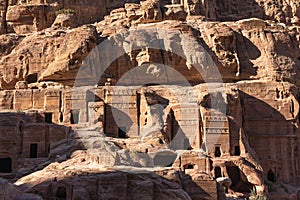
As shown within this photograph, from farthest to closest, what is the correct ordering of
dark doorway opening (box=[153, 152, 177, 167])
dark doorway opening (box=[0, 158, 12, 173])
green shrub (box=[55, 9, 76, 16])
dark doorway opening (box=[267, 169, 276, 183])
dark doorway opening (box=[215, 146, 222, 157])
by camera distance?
1. green shrub (box=[55, 9, 76, 16])
2. dark doorway opening (box=[267, 169, 276, 183])
3. dark doorway opening (box=[215, 146, 222, 157])
4. dark doorway opening (box=[0, 158, 12, 173])
5. dark doorway opening (box=[153, 152, 177, 167])

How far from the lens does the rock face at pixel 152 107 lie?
122 ft

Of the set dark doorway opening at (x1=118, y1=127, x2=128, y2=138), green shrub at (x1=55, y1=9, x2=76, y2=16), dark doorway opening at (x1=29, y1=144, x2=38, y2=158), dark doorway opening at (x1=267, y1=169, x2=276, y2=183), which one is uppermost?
green shrub at (x1=55, y1=9, x2=76, y2=16)

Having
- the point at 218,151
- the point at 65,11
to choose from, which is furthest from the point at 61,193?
the point at 65,11

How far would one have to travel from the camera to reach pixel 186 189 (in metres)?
36.8

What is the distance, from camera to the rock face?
1459 inches

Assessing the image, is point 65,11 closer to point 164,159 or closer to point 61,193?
point 164,159

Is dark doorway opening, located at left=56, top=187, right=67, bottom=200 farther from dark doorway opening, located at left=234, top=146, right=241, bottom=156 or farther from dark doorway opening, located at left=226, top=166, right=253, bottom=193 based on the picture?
dark doorway opening, located at left=234, top=146, right=241, bottom=156

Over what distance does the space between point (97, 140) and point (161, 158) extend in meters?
5.00

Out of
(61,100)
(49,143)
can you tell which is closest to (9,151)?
(49,143)

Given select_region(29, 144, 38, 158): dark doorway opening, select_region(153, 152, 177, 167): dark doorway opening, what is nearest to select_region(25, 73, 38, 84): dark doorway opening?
select_region(29, 144, 38, 158): dark doorway opening

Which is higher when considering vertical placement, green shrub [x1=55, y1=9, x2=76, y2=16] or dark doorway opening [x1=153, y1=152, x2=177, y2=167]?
green shrub [x1=55, y1=9, x2=76, y2=16]

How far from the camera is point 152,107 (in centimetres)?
4681

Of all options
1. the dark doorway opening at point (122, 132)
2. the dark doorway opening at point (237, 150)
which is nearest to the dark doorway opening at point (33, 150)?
the dark doorway opening at point (122, 132)

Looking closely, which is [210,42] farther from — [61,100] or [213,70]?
[61,100]
